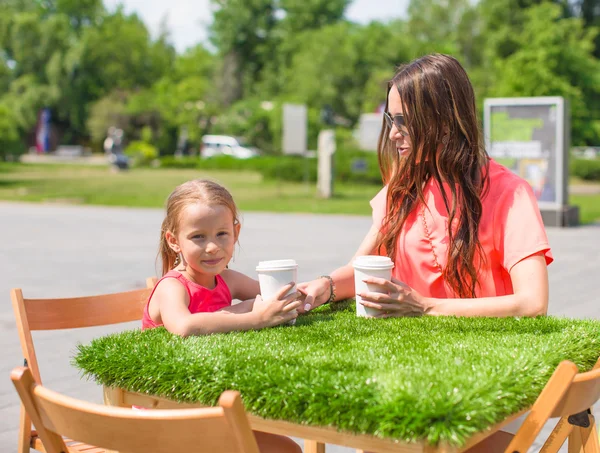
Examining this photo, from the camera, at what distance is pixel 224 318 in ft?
7.54

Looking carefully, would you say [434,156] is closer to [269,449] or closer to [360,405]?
[269,449]

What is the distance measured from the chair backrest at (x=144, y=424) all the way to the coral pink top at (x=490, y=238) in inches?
53.8

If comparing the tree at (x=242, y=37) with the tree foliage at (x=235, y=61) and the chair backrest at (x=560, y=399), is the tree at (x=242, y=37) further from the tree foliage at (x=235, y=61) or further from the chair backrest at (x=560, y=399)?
the chair backrest at (x=560, y=399)

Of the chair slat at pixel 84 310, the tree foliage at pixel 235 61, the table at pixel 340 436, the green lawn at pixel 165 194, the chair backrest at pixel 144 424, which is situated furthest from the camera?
the tree foliage at pixel 235 61

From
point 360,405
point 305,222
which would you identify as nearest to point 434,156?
point 360,405

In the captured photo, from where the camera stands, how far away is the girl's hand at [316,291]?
276 centimetres

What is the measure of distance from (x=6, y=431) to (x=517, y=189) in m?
2.86

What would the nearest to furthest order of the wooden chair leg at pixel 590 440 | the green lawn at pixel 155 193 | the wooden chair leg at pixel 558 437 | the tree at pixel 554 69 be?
1. the wooden chair leg at pixel 558 437
2. the wooden chair leg at pixel 590 440
3. the green lawn at pixel 155 193
4. the tree at pixel 554 69

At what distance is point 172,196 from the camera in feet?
8.58

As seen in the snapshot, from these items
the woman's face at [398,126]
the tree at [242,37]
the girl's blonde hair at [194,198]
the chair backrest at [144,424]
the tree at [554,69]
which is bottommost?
the chair backrest at [144,424]

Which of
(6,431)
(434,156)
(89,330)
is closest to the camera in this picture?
(434,156)

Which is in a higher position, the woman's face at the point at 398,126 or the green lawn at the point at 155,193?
the woman's face at the point at 398,126

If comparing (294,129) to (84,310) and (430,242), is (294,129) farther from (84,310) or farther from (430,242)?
(430,242)

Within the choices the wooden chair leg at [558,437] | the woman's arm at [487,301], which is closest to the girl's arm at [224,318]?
the woman's arm at [487,301]
